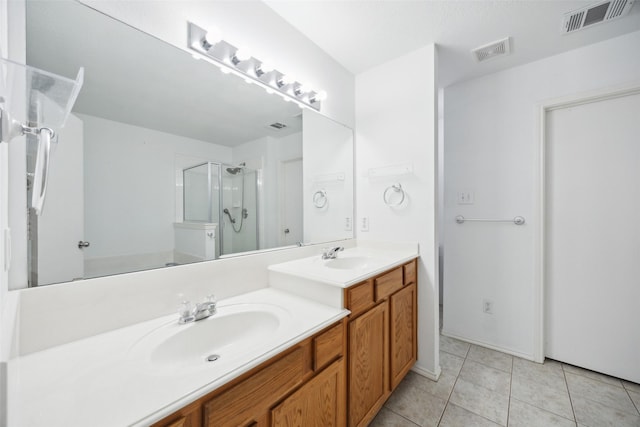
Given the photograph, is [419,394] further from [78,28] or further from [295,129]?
[78,28]

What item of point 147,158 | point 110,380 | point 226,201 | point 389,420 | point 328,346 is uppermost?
point 147,158

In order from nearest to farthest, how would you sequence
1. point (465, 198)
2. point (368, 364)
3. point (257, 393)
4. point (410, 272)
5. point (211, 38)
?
point (257, 393), point (211, 38), point (368, 364), point (410, 272), point (465, 198)

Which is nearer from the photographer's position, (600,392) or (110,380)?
(110,380)

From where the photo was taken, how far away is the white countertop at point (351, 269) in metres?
1.19

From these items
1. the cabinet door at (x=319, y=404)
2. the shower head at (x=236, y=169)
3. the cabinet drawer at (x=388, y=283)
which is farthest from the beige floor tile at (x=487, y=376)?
the shower head at (x=236, y=169)

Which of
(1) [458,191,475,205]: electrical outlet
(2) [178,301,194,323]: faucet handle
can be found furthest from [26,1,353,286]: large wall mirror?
(1) [458,191,475,205]: electrical outlet

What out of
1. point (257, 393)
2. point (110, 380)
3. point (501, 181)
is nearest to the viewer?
point (110, 380)

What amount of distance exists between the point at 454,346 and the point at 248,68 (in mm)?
2651

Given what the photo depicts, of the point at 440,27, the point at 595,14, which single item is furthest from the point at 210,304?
the point at 595,14

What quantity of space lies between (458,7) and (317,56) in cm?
89

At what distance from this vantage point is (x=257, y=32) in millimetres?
A: 1404

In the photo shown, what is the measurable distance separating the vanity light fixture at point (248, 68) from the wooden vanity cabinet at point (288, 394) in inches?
52.7

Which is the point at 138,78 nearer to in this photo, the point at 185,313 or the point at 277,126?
the point at 277,126

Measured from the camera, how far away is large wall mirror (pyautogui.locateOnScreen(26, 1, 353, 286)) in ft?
2.80
